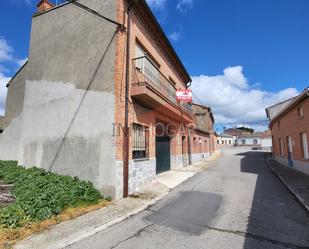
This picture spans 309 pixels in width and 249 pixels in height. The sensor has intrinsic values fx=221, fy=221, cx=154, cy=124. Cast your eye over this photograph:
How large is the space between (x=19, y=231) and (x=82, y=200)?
2095 millimetres

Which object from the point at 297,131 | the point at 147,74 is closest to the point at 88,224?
the point at 147,74

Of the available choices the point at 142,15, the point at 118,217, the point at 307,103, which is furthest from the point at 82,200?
the point at 307,103

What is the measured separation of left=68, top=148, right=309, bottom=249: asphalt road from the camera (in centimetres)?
439

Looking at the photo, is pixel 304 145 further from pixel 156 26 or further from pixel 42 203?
pixel 42 203

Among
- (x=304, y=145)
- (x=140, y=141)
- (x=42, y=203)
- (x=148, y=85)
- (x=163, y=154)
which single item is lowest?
(x=42, y=203)

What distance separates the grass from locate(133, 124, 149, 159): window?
2.40 meters

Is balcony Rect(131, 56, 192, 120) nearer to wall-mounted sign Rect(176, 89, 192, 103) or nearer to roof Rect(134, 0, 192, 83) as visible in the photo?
roof Rect(134, 0, 192, 83)

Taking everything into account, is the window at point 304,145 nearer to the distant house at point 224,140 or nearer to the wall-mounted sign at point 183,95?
the wall-mounted sign at point 183,95

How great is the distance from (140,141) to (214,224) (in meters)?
4.90

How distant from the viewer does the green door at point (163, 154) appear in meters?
12.7

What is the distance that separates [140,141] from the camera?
9492mm

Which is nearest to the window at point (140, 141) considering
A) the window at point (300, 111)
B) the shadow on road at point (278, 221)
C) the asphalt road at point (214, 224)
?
the asphalt road at point (214, 224)

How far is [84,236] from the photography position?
4633mm

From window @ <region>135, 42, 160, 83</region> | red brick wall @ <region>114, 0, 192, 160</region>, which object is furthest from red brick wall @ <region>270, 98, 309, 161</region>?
window @ <region>135, 42, 160, 83</region>
